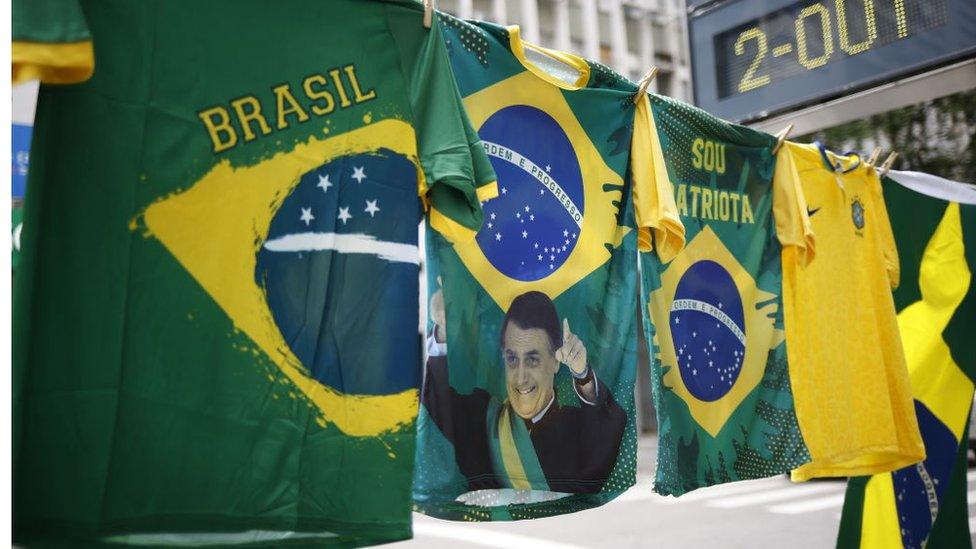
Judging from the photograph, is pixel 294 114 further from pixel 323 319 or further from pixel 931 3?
pixel 931 3

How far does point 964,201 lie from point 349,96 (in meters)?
3.57

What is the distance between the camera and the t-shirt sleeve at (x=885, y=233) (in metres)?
3.91

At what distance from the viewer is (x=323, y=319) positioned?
2.16 m

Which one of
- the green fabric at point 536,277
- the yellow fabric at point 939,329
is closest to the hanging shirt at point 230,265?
the green fabric at point 536,277

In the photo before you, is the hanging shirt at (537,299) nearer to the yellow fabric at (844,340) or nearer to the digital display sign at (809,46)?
the yellow fabric at (844,340)

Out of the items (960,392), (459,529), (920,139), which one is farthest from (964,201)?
(459,529)

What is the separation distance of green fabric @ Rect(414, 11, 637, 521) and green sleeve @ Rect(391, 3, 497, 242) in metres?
0.22

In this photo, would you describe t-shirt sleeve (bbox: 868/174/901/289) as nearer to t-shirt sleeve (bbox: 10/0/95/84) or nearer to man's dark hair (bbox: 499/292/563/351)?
man's dark hair (bbox: 499/292/563/351)

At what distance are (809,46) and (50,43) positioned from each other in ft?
11.0

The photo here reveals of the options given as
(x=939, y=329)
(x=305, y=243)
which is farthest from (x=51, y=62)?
(x=939, y=329)

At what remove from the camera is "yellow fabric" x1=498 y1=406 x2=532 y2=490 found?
2.57 metres

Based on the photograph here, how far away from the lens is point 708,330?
3248 mm

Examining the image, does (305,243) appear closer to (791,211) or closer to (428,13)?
(428,13)

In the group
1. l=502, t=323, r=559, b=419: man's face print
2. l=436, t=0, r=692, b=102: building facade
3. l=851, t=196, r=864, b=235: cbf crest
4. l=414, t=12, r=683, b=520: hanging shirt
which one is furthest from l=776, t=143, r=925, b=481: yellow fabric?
l=436, t=0, r=692, b=102: building facade
